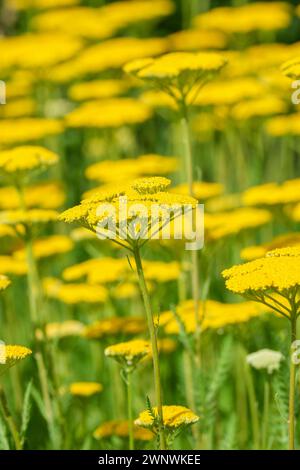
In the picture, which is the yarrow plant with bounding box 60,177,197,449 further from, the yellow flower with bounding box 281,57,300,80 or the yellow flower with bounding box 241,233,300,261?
the yellow flower with bounding box 241,233,300,261

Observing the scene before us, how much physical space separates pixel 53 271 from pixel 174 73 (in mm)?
2519

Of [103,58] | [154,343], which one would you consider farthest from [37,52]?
[154,343]

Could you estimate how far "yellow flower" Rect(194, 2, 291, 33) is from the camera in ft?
19.3

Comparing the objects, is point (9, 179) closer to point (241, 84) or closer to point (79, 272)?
point (79, 272)

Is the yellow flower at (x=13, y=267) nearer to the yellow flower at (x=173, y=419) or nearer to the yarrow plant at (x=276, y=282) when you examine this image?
the yellow flower at (x=173, y=419)

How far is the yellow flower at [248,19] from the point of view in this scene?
5871 millimetres

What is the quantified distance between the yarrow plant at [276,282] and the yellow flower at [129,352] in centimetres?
37

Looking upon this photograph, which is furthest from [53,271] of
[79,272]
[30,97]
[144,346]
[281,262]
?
[281,262]

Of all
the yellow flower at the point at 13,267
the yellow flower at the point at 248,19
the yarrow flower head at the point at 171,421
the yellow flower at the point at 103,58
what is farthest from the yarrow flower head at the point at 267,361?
the yellow flower at the point at 248,19

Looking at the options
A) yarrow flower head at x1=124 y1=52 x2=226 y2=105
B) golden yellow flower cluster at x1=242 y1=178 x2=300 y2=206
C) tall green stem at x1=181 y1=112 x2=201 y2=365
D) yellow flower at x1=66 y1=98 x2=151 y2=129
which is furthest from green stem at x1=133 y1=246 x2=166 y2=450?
yellow flower at x1=66 y1=98 x2=151 y2=129

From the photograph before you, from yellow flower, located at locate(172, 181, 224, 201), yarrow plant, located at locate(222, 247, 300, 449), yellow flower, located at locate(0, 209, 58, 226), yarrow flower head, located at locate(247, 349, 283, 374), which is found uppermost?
yarrow plant, located at locate(222, 247, 300, 449)

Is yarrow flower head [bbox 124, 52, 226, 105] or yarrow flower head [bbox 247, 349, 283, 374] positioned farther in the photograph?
yarrow flower head [bbox 124, 52, 226, 105]

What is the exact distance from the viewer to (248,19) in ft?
19.3

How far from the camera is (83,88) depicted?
19.2ft
